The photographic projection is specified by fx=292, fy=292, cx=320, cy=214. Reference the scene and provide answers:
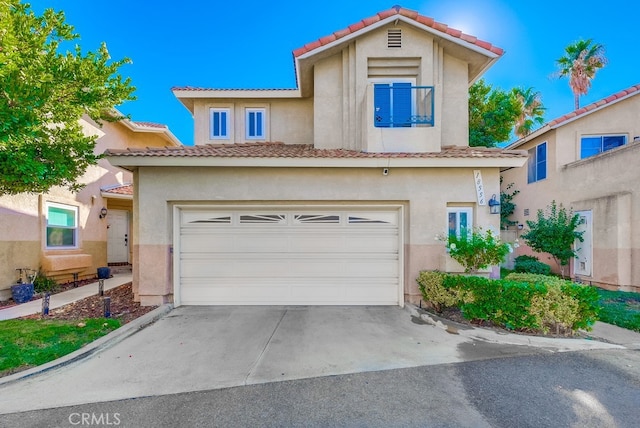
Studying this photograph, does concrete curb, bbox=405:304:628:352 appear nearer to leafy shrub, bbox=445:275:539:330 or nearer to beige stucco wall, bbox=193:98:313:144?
leafy shrub, bbox=445:275:539:330

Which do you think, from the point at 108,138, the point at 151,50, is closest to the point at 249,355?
the point at 108,138

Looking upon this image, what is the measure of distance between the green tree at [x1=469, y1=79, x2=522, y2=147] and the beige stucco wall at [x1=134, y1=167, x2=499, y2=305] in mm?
10501

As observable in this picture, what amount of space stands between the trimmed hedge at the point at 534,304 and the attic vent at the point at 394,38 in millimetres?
6845

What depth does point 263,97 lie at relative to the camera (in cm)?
1042

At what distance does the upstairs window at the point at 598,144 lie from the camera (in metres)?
11.4

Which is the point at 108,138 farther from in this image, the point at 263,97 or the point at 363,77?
the point at 363,77

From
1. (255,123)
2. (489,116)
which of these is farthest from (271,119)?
(489,116)

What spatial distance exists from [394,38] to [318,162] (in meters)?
4.76

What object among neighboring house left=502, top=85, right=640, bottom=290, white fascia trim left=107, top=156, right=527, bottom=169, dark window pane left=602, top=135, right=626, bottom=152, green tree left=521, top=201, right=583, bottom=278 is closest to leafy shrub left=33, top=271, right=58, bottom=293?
white fascia trim left=107, top=156, right=527, bottom=169

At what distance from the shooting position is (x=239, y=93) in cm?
1042

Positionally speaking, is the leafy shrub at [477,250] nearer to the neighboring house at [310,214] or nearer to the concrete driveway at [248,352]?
the neighboring house at [310,214]

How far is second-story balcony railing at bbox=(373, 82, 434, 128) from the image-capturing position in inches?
313

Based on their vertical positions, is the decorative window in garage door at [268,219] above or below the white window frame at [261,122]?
below

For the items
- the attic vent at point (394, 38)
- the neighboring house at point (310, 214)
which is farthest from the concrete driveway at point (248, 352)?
the attic vent at point (394, 38)
